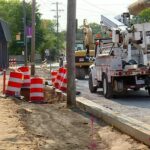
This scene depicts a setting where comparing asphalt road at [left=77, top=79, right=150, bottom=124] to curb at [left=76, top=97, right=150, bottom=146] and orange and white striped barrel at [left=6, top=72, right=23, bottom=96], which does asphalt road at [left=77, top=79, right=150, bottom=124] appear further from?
orange and white striped barrel at [left=6, top=72, right=23, bottom=96]

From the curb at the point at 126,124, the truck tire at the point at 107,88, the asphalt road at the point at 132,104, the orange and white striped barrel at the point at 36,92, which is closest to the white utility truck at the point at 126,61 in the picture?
the truck tire at the point at 107,88

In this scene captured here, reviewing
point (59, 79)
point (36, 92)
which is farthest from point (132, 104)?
point (59, 79)

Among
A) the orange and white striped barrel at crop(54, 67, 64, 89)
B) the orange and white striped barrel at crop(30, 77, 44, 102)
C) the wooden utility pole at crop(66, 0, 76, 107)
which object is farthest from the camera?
the orange and white striped barrel at crop(54, 67, 64, 89)

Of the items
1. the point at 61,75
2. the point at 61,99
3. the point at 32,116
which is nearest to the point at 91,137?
the point at 32,116

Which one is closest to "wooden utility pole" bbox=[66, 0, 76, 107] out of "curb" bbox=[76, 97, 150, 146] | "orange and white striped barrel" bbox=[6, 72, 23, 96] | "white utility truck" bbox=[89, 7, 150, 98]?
"curb" bbox=[76, 97, 150, 146]

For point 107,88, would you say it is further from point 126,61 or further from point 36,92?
point 36,92

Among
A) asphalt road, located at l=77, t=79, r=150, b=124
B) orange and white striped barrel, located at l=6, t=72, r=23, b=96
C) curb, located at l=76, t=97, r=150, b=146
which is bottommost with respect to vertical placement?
asphalt road, located at l=77, t=79, r=150, b=124

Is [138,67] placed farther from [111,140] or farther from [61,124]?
[111,140]

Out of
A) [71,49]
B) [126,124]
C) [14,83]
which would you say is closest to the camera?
[126,124]

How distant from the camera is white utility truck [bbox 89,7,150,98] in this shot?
19.6m

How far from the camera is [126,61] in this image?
20078mm

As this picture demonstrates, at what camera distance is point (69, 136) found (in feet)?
36.3

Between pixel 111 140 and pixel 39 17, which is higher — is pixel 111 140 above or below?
below

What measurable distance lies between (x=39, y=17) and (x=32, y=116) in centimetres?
9666
